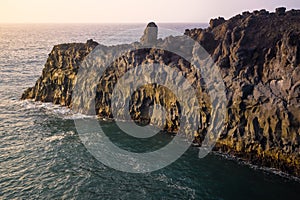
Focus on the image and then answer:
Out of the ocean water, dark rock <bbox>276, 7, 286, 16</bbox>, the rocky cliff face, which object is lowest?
the ocean water

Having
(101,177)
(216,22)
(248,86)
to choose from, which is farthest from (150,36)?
(101,177)

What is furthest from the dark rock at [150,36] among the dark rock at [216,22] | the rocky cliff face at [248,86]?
the dark rock at [216,22]

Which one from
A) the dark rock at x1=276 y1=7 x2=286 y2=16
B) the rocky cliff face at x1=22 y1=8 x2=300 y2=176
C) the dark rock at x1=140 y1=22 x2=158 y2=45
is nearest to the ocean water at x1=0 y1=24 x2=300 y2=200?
the rocky cliff face at x1=22 y1=8 x2=300 y2=176

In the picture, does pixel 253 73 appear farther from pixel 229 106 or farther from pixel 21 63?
pixel 21 63

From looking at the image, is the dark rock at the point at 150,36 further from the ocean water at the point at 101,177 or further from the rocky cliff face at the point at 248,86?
the ocean water at the point at 101,177

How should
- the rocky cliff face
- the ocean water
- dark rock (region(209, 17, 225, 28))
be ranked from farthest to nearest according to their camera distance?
dark rock (region(209, 17, 225, 28)) → the rocky cliff face → the ocean water

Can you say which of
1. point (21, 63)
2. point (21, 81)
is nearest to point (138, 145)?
point (21, 81)

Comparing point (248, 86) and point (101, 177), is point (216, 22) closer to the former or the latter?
point (248, 86)

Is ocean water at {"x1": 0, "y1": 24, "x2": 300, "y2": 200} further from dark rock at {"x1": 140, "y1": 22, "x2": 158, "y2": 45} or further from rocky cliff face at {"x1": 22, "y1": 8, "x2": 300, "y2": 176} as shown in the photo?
dark rock at {"x1": 140, "y1": 22, "x2": 158, "y2": 45}
